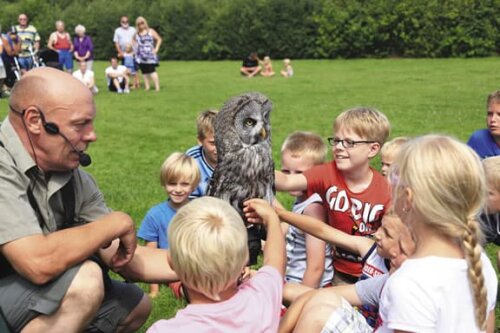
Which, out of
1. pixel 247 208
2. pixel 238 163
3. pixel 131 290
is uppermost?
pixel 238 163

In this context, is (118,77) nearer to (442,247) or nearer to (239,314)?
(239,314)

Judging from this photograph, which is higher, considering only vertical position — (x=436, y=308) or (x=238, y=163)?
(x=238, y=163)

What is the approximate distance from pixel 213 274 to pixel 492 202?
8.48ft

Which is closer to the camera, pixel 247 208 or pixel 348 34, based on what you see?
pixel 247 208

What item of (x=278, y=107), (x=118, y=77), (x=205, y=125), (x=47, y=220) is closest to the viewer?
(x=47, y=220)

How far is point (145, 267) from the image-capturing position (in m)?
3.57

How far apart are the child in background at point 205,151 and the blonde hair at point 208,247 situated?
230cm

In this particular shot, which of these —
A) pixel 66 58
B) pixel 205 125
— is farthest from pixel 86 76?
pixel 205 125

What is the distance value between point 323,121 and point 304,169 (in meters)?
7.72

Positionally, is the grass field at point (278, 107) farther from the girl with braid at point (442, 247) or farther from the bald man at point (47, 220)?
the girl with braid at point (442, 247)

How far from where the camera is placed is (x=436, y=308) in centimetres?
238

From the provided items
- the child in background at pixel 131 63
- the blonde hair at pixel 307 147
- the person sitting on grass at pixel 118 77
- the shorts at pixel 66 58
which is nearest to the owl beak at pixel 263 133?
the blonde hair at pixel 307 147

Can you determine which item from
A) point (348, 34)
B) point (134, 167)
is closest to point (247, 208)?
point (134, 167)

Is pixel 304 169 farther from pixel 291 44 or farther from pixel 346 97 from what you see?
pixel 291 44
